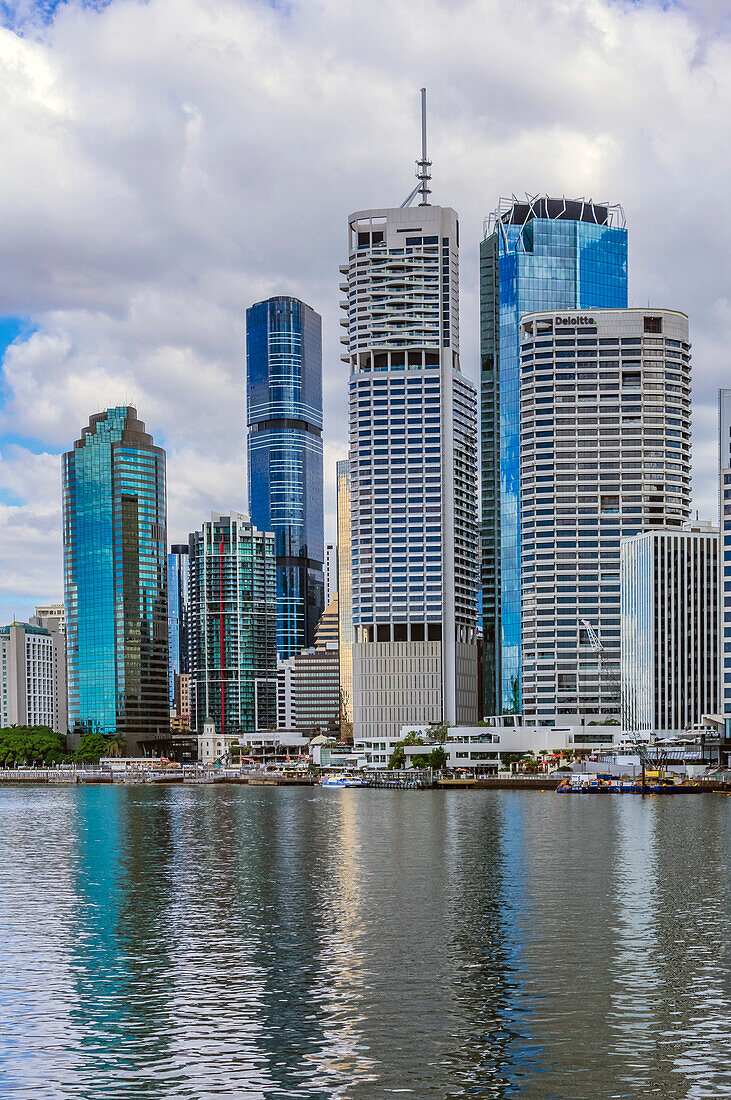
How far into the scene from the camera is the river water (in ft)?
158

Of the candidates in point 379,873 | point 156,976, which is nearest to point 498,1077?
point 156,976

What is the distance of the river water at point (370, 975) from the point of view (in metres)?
48.2

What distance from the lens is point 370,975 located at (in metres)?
65.3

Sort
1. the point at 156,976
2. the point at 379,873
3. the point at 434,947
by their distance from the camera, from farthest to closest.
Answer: the point at 379,873
the point at 434,947
the point at 156,976

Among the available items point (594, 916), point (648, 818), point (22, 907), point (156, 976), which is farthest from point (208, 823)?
point (156, 976)

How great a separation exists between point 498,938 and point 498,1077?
29.0 meters

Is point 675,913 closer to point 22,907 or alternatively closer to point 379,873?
point 379,873

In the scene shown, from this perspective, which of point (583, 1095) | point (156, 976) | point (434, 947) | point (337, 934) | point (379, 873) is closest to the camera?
point (583, 1095)

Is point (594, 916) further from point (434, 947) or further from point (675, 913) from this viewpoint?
point (434, 947)

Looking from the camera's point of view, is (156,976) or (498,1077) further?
(156,976)

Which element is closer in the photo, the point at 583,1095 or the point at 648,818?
the point at 583,1095

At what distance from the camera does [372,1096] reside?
45.3 metres

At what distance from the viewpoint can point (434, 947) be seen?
73.4m

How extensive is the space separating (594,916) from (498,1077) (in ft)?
121
